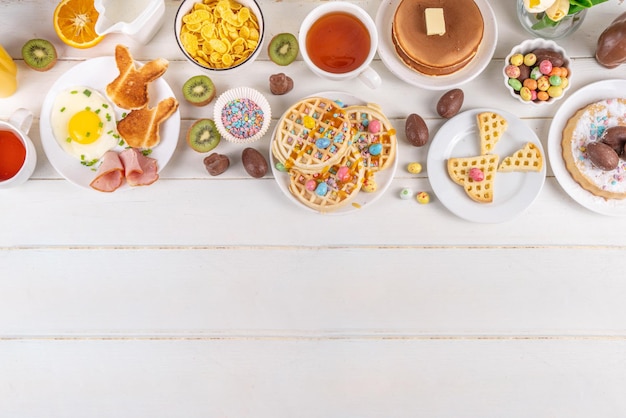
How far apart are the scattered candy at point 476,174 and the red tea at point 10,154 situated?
51.4 inches

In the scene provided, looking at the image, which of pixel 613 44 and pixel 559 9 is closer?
pixel 559 9

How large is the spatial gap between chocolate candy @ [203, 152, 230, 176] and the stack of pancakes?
2.02 feet

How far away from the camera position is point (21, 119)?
1.40m

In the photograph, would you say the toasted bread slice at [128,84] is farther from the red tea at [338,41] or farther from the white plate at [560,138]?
the white plate at [560,138]

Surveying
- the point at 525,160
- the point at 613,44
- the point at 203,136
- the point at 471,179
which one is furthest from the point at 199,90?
the point at 613,44

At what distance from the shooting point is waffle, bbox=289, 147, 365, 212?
137cm

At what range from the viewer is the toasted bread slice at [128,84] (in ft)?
4.59

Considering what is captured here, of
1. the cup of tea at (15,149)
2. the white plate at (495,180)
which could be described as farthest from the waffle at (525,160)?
the cup of tea at (15,149)

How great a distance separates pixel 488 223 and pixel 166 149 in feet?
3.22

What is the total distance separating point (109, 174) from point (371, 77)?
803 millimetres

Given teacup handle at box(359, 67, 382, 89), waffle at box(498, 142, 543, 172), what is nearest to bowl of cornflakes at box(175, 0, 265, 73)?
teacup handle at box(359, 67, 382, 89)

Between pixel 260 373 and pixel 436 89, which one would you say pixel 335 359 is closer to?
pixel 260 373

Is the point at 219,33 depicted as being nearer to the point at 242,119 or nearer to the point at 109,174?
the point at 242,119

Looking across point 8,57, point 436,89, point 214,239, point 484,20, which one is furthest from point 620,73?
point 8,57
